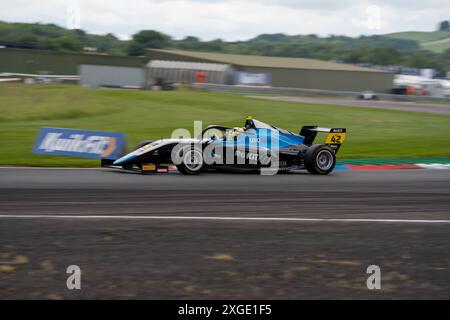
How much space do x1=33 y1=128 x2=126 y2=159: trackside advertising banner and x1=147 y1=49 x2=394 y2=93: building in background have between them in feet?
162

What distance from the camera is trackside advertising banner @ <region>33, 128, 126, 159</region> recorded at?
14.1 m

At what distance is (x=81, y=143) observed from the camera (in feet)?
47.1

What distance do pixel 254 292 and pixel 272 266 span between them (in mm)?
830

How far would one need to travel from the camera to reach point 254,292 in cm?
600

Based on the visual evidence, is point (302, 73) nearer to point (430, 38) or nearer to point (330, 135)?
point (330, 135)

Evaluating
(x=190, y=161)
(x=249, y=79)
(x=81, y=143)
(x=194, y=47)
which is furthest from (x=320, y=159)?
(x=194, y=47)

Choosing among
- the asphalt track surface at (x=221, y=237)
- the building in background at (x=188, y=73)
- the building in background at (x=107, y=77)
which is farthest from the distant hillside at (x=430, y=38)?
the asphalt track surface at (x=221, y=237)

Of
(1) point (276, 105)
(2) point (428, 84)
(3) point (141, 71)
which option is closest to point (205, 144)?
(1) point (276, 105)

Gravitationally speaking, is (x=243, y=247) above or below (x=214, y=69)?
below

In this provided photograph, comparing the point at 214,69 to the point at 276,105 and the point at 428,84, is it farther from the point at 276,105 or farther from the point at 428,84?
the point at 276,105

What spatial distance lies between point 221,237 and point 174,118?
19.8 metres

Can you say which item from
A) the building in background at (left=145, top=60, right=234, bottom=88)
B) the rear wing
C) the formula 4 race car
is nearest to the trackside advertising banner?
the formula 4 race car

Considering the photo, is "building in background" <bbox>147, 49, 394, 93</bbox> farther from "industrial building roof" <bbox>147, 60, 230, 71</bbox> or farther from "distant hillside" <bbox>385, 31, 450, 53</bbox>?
"distant hillside" <bbox>385, 31, 450, 53</bbox>

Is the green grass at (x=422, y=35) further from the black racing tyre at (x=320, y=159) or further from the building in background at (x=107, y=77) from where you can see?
the black racing tyre at (x=320, y=159)
